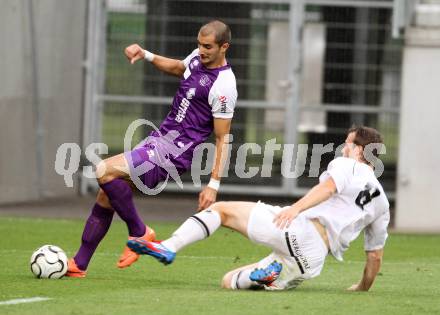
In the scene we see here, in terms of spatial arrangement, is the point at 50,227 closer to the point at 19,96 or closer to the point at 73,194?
the point at 19,96

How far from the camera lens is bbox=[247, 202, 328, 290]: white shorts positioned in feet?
28.0

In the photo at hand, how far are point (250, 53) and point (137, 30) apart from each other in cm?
174

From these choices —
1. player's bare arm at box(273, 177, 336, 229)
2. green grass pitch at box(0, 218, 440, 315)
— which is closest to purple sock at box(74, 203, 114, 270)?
green grass pitch at box(0, 218, 440, 315)

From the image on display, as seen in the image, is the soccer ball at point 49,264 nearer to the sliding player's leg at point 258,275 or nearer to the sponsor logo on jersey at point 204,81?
the sliding player's leg at point 258,275

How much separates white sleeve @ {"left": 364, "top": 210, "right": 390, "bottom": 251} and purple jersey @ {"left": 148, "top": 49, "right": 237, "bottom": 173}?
1.50m

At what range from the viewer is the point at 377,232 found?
29.0 ft

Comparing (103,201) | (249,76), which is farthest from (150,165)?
(249,76)

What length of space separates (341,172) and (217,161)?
1.19 m

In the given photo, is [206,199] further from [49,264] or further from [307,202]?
[49,264]

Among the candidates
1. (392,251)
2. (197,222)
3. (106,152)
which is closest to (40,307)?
(197,222)

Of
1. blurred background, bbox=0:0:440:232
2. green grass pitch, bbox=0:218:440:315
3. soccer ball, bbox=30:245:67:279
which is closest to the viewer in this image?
green grass pitch, bbox=0:218:440:315

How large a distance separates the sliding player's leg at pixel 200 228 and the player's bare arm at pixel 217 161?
314 mm

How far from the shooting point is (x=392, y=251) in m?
13.1

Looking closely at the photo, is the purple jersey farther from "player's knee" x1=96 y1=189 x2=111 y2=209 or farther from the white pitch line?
the white pitch line
